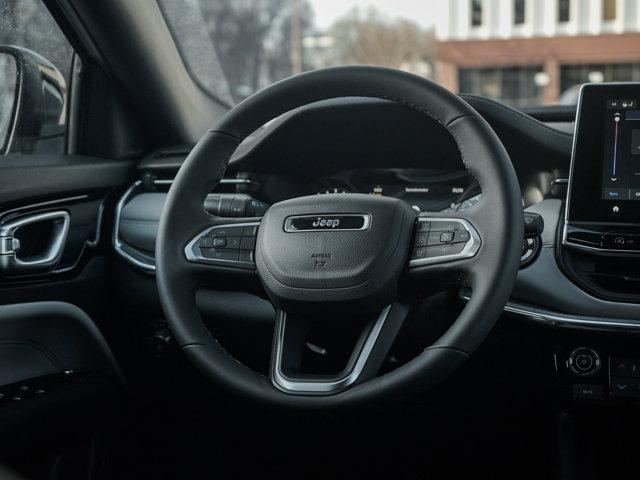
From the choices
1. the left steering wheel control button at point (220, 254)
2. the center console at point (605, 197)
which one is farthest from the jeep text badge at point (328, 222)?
the center console at point (605, 197)

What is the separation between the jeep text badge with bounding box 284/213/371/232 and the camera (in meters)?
1.52

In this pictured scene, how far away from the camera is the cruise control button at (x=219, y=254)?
158 centimetres

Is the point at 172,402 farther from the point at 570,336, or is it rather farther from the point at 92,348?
the point at 570,336

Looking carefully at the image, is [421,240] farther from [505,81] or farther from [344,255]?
[505,81]

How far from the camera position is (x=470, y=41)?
24938 millimetres

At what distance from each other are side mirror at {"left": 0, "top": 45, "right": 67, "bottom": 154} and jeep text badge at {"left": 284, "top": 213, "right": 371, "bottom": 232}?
86 centimetres

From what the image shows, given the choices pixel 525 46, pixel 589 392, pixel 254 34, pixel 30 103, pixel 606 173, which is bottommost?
pixel 589 392

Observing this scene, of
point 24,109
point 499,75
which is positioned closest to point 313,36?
point 499,75

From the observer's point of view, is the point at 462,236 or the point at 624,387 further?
the point at 624,387

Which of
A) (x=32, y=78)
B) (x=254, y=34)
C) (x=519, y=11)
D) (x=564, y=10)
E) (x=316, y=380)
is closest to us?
(x=316, y=380)

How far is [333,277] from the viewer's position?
1.46 meters

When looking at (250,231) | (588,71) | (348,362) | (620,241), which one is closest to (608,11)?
(588,71)

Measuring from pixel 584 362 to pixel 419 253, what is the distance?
0.52 m

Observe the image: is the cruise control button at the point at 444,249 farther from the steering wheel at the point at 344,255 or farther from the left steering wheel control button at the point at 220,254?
the left steering wheel control button at the point at 220,254
